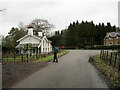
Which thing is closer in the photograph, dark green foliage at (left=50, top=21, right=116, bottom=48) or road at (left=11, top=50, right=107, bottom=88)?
road at (left=11, top=50, right=107, bottom=88)

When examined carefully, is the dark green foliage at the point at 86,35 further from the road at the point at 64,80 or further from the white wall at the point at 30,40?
the road at the point at 64,80

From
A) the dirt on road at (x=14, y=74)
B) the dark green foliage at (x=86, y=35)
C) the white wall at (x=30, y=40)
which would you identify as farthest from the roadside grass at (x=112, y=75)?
the dark green foliage at (x=86, y=35)

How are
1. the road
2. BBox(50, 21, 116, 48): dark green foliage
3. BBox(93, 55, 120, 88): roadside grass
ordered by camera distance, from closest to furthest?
the road < BBox(93, 55, 120, 88): roadside grass < BBox(50, 21, 116, 48): dark green foliage

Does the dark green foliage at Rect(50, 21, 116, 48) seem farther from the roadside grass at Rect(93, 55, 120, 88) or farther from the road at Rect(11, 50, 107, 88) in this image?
the road at Rect(11, 50, 107, 88)

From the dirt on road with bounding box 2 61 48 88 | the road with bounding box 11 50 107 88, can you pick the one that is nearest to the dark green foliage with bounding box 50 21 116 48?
the dirt on road with bounding box 2 61 48 88

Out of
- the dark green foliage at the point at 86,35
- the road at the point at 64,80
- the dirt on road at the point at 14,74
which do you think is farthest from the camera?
the dark green foliage at the point at 86,35

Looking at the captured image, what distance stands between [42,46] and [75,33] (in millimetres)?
36105

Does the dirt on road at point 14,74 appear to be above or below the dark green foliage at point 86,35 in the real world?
below

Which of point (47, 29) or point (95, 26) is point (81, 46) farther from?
point (47, 29)

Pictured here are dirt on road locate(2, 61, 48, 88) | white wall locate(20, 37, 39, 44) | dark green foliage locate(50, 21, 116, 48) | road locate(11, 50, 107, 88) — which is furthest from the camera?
dark green foliage locate(50, 21, 116, 48)

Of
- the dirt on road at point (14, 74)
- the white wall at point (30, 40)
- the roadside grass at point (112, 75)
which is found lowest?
the dirt on road at point (14, 74)

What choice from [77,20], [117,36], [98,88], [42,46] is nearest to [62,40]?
[77,20]

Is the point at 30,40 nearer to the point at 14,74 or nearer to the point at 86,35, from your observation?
the point at 14,74

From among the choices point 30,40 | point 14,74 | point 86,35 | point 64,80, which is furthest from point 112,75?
point 86,35
